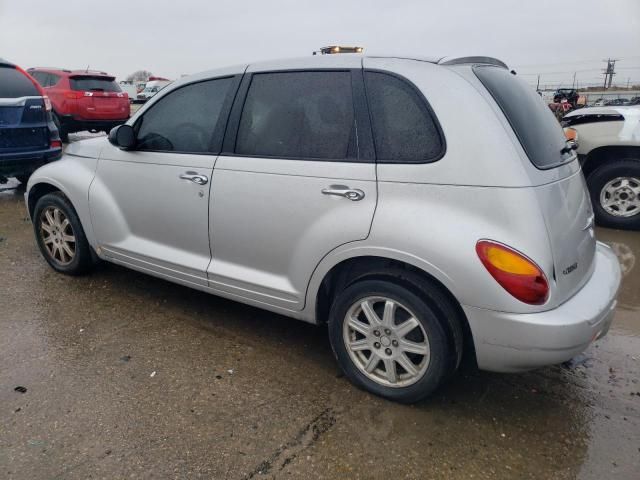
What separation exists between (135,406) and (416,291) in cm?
155

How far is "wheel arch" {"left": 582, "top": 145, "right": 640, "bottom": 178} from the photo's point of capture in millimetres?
5836

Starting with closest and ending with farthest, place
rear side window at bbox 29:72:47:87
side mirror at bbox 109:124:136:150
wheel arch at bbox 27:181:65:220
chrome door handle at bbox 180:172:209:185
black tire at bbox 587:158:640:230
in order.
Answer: chrome door handle at bbox 180:172:209:185, side mirror at bbox 109:124:136:150, wheel arch at bbox 27:181:65:220, black tire at bbox 587:158:640:230, rear side window at bbox 29:72:47:87

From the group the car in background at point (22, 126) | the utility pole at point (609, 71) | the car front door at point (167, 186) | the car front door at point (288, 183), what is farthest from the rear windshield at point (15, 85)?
the utility pole at point (609, 71)

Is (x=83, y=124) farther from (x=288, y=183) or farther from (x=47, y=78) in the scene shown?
(x=288, y=183)

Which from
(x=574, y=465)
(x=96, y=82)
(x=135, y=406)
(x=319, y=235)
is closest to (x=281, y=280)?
(x=319, y=235)

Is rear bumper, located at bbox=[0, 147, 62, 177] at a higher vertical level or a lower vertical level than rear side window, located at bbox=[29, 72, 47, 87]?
lower

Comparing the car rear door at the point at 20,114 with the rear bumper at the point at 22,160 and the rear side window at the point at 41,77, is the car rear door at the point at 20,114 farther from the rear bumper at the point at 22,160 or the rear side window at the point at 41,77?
the rear side window at the point at 41,77

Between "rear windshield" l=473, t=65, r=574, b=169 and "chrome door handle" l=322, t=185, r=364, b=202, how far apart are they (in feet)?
2.58

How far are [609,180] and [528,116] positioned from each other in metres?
4.01

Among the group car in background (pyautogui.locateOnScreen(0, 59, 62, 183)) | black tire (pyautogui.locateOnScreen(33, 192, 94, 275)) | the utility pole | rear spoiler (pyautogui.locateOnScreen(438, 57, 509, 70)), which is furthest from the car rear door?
the utility pole

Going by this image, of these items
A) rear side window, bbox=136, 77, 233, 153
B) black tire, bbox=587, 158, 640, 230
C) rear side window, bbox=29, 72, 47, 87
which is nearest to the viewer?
rear side window, bbox=136, 77, 233, 153

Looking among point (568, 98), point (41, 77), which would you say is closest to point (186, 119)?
point (41, 77)

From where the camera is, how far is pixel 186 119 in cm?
334

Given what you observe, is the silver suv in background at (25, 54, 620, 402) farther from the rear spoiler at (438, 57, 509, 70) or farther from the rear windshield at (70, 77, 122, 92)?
the rear windshield at (70, 77, 122, 92)
